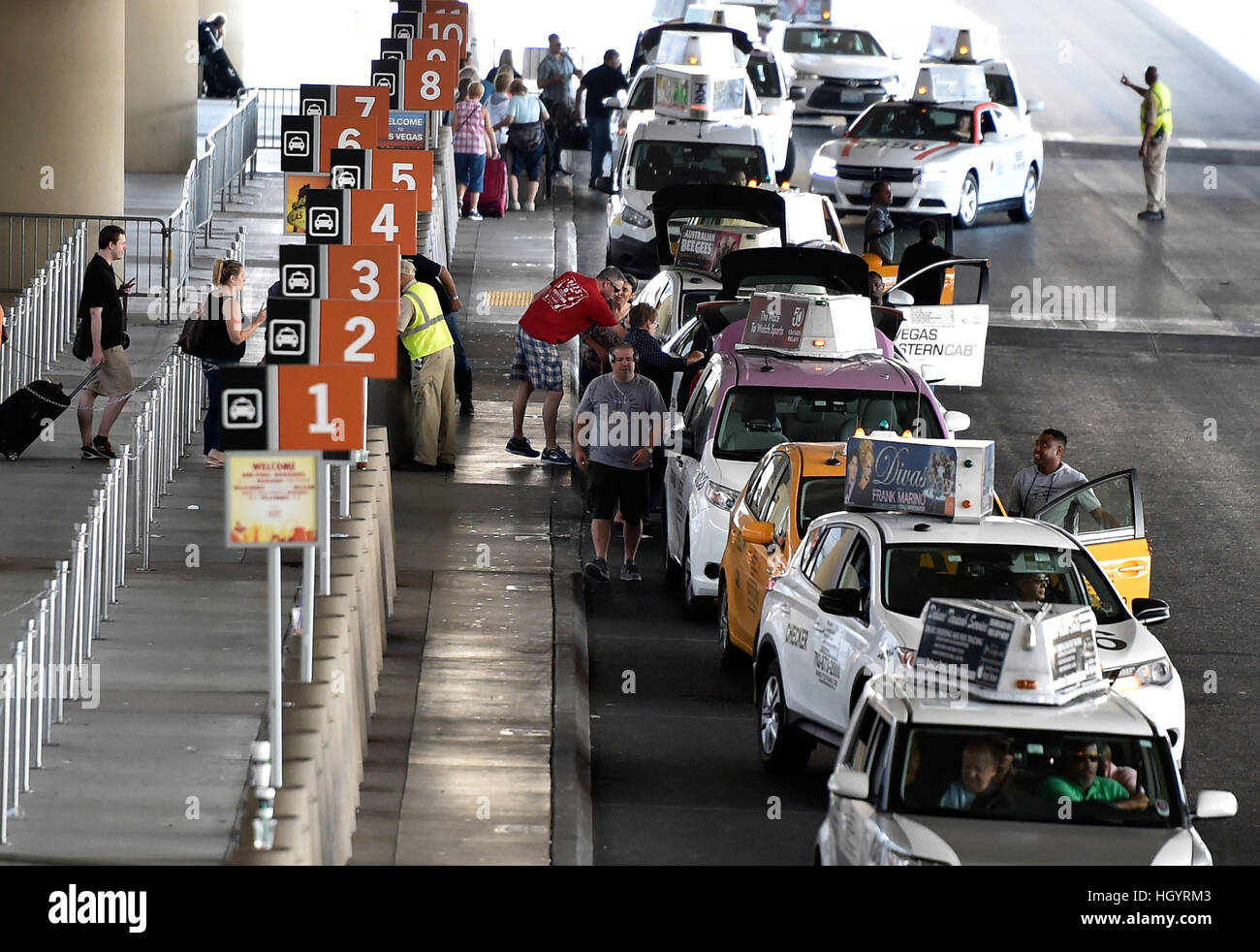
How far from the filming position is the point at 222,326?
16609 mm

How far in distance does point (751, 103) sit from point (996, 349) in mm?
7137

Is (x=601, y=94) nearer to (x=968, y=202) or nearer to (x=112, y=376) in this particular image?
(x=968, y=202)

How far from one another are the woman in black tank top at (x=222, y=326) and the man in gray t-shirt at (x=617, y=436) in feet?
8.38

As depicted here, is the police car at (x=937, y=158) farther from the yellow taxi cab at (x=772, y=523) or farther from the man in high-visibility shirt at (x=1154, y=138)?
the yellow taxi cab at (x=772, y=523)

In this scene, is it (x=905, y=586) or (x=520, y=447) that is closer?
(x=905, y=586)

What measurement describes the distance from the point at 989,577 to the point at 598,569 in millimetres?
4824

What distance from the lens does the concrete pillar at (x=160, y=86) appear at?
3303 cm

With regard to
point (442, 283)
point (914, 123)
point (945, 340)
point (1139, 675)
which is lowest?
point (1139, 675)

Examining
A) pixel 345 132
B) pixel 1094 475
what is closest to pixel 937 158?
pixel 1094 475

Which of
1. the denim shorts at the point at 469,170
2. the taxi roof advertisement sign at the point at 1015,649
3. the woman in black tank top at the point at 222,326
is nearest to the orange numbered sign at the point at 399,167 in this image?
the woman in black tank top at the point at 222,326

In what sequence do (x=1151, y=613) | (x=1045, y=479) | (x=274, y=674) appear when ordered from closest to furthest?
(x=274, y=674) < (x=1151, y=613) < (x=1045, y=479)

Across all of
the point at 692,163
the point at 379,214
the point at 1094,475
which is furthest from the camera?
the point at 692,163

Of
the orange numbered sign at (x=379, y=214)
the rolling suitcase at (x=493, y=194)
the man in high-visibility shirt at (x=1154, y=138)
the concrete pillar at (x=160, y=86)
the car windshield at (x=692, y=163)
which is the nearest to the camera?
the orange numbered sign at (x=379, y=214)

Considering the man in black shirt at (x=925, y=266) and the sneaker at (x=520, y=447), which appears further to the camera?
the man in black shirt at (x=925, y=266)
